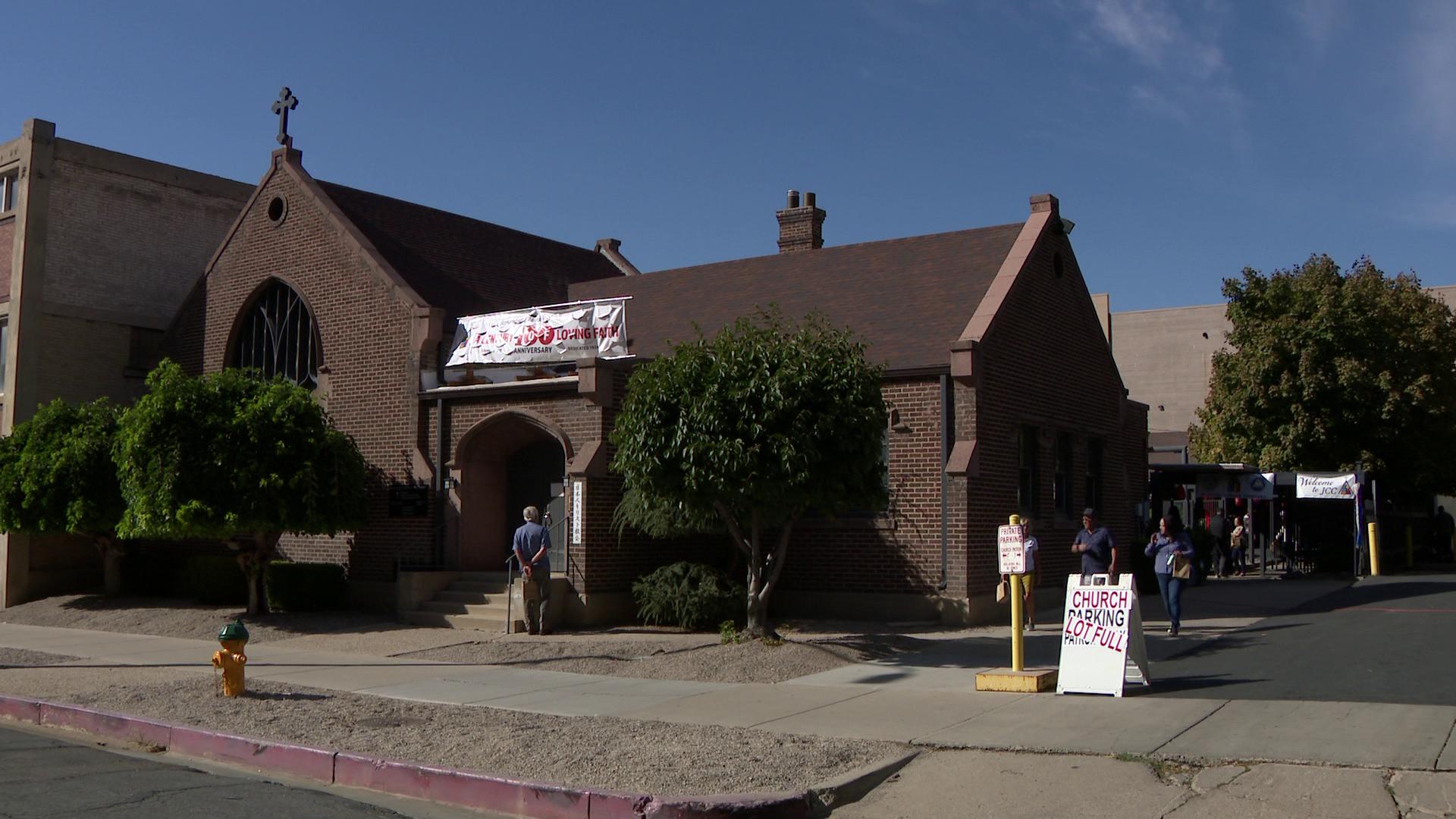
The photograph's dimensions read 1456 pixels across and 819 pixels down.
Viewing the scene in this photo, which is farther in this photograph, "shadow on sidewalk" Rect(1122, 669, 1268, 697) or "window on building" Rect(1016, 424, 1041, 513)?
"window on building" Rect(1016, 424, 1041, 513)

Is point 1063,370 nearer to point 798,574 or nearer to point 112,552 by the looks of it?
point 798,574

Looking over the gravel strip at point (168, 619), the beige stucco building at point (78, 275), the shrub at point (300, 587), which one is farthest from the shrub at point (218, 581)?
the beige stucco building at point (78, 275)

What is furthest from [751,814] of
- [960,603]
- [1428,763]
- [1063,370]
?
[1063,370]

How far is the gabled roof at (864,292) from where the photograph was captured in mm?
19312

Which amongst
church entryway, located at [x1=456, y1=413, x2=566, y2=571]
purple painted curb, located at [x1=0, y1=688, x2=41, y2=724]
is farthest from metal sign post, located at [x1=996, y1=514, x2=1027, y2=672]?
purple painted curb, located at [x1=0, y1=688, x2=41, y2=724]

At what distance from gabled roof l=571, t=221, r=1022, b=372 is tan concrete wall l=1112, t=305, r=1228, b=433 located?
137 ft

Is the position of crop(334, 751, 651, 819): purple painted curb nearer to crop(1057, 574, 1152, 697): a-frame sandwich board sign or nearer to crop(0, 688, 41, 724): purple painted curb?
crop(0, 688, 41, 724): purple painted curb

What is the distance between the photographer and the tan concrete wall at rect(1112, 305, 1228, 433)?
60031 mm

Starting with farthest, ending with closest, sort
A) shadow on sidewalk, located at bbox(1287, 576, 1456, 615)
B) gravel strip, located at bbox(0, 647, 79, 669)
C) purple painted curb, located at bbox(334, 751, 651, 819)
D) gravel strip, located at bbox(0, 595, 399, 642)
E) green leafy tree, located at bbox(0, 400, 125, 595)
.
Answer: green leafy tree, located at bbox(0, 400, 125, 595) → shadow on sidewalk, located at bbox(1287, 576, 1456, 615) → gravel strip, located at bbox(0, 595, 399, 642) → gravel strip, located at bbox(0, 647, 79, 669) → purple painted curb, located at bbox(334, 751, 651, 819)

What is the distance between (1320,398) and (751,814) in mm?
27880

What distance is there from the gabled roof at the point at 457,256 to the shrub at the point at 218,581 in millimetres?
5867

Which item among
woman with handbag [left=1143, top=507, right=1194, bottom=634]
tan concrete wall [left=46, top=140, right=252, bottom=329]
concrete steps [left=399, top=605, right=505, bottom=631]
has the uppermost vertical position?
tan concrete wall [left=46, top=140, right=252, bottom=329]

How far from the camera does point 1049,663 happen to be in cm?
1353

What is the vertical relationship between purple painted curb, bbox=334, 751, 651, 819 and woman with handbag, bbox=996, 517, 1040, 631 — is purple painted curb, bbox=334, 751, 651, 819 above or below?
below
